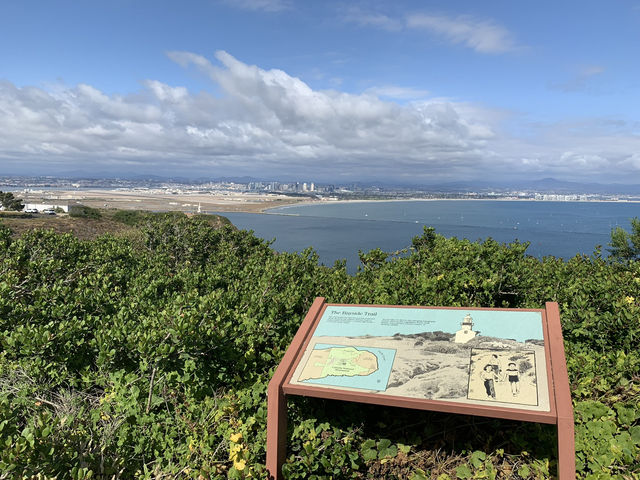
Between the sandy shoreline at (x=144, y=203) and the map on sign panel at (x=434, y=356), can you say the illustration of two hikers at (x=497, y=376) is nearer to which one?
the map on sign panel at (x=434, y=356)

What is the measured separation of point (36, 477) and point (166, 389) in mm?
2215

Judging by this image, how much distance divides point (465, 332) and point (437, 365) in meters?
0.60

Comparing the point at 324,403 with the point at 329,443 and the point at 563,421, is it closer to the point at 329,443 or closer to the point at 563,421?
the point at 329,443

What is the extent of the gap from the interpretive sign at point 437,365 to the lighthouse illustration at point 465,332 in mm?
10

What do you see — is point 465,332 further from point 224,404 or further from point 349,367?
point 224,404

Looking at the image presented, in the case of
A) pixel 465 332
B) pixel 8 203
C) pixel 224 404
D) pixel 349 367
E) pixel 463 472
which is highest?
pixel 465 332

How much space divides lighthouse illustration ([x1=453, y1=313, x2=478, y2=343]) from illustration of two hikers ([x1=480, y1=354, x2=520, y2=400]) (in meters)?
0.38

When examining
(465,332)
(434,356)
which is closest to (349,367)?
(434,356)

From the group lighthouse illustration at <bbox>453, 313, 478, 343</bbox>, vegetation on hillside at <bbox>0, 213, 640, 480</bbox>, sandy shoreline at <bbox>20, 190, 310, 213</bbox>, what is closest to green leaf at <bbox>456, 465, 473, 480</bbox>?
vegetation on hillside at <bbox>0, 213, 640, 480</bbox>

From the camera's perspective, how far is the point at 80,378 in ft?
17.0

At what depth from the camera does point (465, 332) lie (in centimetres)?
416

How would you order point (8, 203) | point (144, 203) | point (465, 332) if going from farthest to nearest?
point (144, 203)
point (8, 203)
point (465, 332)

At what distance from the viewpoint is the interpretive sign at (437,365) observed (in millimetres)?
3328

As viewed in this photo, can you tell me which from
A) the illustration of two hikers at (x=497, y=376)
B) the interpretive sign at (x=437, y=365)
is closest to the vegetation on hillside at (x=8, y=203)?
the interpretive sign at (x=437, y=365)
